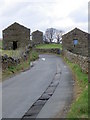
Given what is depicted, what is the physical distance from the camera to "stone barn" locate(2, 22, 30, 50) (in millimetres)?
59531

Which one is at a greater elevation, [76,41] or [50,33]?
[50,33]

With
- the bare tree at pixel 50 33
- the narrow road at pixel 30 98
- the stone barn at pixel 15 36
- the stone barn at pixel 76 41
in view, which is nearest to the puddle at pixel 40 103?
the narrow road at pixel 30 98

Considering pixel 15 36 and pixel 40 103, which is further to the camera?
pixel 15 36

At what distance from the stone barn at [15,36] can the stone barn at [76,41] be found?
723cm

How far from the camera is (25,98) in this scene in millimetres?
14055

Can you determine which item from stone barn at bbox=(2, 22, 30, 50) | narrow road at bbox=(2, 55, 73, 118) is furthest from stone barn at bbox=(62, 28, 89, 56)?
narrow road at bbox=(2, 55, 73, 118)

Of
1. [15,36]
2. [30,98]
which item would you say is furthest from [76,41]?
[30,98]

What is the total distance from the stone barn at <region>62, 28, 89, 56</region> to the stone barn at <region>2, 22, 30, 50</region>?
723cm

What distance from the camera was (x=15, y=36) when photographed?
60500mm

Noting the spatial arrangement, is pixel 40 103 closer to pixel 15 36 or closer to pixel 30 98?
pixel 30 98

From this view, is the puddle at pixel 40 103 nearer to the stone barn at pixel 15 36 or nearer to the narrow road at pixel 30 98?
the narrow road at pixel 30 98

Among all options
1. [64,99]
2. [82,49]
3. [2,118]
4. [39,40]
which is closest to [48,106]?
[64,99]

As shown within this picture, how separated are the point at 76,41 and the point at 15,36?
11.5 m

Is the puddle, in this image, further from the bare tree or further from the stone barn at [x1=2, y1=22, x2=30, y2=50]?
the bare tree
